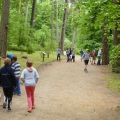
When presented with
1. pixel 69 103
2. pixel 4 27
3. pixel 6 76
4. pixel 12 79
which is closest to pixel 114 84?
pixel 69 103

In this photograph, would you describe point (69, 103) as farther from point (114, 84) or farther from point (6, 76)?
point (114, 84)

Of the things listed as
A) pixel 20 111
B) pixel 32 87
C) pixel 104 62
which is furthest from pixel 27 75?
pixel 104 62

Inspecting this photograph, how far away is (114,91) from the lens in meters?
11.8

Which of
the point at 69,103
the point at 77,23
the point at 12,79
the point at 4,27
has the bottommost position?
the point at 69,103

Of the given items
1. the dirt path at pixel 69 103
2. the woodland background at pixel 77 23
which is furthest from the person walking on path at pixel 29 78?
the woodland background at pixel 77 23

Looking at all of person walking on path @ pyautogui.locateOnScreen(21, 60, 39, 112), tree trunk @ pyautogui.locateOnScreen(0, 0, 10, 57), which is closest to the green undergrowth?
person walking on path @ pyautogui.locateOnScreen(21, 60, 39, 112)

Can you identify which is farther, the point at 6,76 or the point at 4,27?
the point at 4,27

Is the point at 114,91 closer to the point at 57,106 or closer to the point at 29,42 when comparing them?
the point at 57,106

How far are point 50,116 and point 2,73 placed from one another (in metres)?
1.92

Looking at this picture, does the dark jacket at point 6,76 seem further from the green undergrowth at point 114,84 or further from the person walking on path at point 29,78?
the green undergrowth at point 114,84

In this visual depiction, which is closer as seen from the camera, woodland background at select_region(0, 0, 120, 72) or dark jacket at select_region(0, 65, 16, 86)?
dark jacket at select_region(0, 65, 16, 86)

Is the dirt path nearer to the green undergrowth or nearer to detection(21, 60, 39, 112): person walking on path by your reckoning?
the green undergrowth

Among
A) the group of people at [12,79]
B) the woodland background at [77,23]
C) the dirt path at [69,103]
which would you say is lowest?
the dirt path at [69,103]

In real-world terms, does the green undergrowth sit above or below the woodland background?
below
